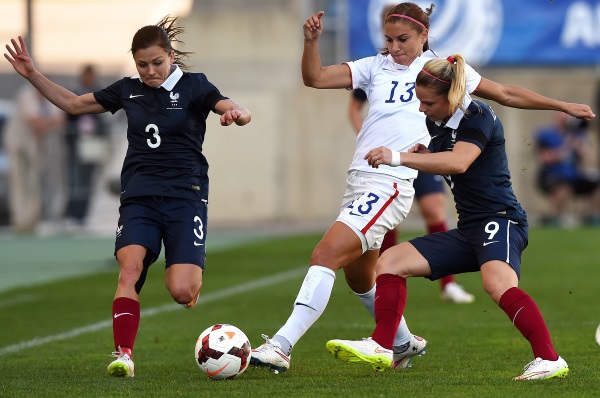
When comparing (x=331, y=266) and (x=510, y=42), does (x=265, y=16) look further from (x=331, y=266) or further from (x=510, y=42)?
(x=331, y=266)

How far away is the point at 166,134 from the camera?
753cm

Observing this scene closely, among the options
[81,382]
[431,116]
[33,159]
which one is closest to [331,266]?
[431,116]

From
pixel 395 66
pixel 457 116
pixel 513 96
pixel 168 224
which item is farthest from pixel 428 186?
pixel 457 116

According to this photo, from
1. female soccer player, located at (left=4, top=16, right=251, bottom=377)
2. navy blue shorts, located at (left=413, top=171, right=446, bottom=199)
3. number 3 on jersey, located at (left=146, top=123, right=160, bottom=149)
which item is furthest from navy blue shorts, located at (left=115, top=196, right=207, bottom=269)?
navy blue shorts, located at (left=413, top=171, right=446, bottom=199)

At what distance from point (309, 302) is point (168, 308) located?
4.54 metres

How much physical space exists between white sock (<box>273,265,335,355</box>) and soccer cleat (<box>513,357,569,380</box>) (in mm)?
1174

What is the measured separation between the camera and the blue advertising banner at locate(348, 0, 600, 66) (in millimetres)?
26594

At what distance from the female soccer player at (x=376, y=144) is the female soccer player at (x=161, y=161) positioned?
69 cm

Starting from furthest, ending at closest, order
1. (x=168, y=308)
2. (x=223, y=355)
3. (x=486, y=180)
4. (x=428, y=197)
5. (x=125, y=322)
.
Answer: (x=168, y=308) < (x=428, y=197) < (x=125, y=322) < (x=486, y=180) < (x=223, y=355)

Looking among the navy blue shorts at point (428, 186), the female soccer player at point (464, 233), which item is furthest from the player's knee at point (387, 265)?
Answer: the navy blue shorts at point (428, 186)

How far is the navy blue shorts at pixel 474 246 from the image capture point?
269 inches

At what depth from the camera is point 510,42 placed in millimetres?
26766

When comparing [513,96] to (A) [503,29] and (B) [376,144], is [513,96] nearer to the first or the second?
(B) [376,144]

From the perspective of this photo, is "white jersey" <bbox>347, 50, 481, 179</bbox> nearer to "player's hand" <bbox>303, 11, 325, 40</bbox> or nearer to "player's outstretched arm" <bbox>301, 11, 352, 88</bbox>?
"player's outstretched arm" <bbox>301, 11, 352, 88</bbox>
